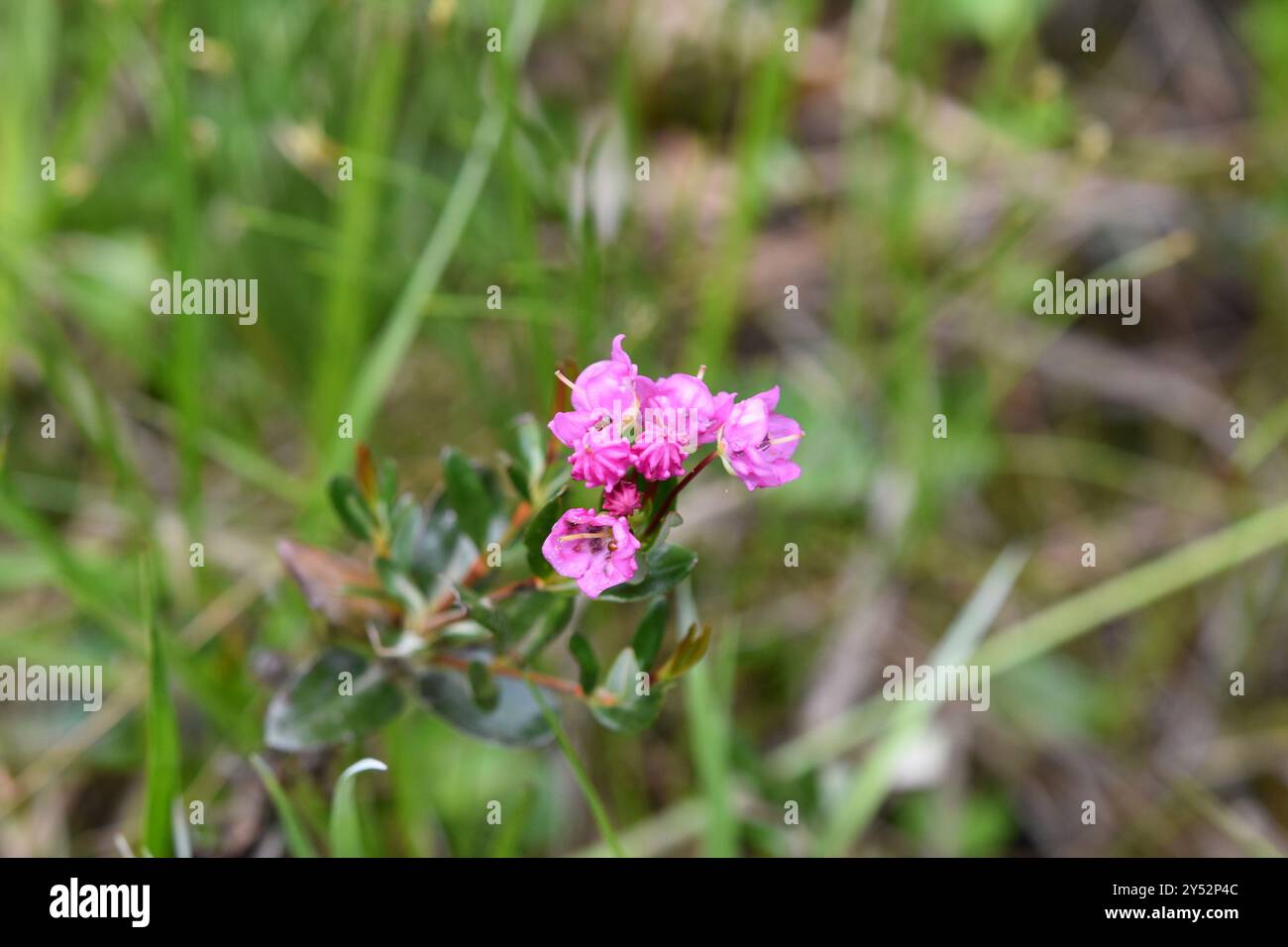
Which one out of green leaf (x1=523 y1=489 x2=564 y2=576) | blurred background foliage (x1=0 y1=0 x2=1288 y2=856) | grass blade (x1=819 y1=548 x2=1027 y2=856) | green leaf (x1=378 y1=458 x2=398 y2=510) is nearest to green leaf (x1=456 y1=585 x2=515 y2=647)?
green leaf (x1=523 y1=489 x2=564 y2=576)

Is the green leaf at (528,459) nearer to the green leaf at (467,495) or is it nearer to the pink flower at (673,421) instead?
the green leaf at (467,495)

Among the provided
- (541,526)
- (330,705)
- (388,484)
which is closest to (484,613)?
(541,526)

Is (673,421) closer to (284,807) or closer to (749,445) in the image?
(749,445)

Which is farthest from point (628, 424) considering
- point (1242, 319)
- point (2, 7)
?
point (1242, 319)

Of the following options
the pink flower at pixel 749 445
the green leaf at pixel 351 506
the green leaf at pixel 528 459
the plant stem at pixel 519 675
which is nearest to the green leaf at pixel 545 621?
the plant stem at pixel 519 675

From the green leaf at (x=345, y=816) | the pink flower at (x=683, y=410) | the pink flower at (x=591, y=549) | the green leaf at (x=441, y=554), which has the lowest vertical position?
the green leaf at (x=345, y=816)

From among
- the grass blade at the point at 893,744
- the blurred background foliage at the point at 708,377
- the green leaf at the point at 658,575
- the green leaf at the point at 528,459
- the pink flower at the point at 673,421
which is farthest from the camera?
the blurred background foliage at the point at 708,377

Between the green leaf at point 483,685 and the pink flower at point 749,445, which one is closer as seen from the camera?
the pink flower at point 749,445
